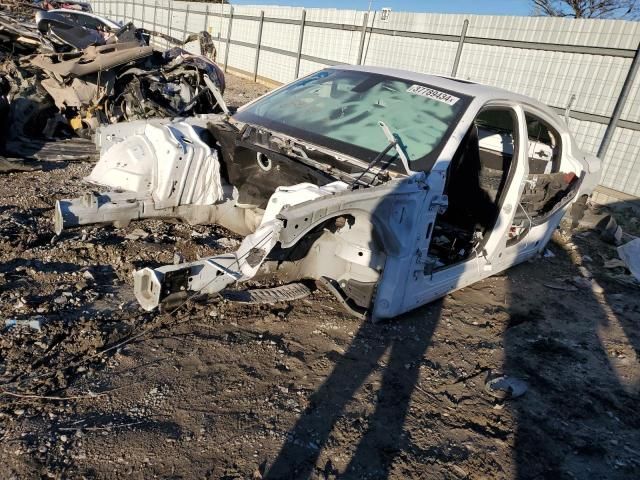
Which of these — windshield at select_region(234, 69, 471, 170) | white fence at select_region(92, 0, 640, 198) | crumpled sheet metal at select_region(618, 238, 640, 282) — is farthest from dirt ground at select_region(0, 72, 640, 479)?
white fence at select_region(92, 0, 640, 198)

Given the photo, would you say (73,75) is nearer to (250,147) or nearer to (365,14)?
(250,147)

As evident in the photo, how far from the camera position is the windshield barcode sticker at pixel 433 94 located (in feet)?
11.7

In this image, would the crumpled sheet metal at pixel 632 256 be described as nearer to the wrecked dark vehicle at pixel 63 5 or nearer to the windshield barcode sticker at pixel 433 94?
the windshield barcode sticker at pixel 433 94

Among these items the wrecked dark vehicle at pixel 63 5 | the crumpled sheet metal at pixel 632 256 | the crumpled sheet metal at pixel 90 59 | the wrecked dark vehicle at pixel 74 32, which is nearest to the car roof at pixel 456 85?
the crumpled sheet metal at pixel 632 256

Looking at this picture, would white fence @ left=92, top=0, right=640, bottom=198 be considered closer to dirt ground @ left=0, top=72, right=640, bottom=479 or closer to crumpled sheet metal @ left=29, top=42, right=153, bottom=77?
dirt ground @ left=0, top=72, right=640, bottom=479

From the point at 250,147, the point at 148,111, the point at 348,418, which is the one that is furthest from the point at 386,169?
the point at 148,111

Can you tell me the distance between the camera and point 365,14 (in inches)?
562

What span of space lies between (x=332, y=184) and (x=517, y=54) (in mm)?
8891

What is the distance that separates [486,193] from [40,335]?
11.8 ft

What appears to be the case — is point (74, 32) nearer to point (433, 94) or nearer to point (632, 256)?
point (433, 94)

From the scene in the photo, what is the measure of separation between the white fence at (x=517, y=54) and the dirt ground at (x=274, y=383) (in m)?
3.45

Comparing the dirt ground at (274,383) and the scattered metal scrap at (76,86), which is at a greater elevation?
the scattered metal scrap at (76,86)

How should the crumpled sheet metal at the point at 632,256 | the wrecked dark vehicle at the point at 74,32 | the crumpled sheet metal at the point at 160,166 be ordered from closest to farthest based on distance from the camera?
the crumpled sheet metal at the point at 160,166 < the crumpled sheet metal at the point at 632,256 < the wrecked dark vehicle at the point at 74,32

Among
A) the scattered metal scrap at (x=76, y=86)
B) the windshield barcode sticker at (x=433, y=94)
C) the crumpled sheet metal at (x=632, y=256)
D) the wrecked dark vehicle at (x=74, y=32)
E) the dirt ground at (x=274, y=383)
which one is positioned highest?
the windshield barcode sticker at (x=433, y=94)
